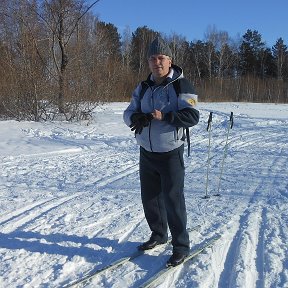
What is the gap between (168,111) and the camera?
4.00 meters

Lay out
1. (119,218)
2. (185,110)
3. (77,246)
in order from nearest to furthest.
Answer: (185,110)
(77,246)
(119,218)

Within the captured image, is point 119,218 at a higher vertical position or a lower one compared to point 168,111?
lower

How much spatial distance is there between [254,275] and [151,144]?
5.19ft

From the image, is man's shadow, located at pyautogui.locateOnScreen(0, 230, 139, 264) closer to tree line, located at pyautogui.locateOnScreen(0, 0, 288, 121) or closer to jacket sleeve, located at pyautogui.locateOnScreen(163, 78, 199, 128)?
jacket sleeve, located at pyautogui.locateOnScreen(163, 78, 199, 128)

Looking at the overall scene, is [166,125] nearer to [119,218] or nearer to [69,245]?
[69,245]

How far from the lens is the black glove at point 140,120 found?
3.90 metres

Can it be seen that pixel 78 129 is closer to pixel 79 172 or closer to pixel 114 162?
pixel 114 162

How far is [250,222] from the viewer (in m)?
5.47

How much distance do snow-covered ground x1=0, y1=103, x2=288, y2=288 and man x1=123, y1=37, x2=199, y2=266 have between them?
1.79 ft

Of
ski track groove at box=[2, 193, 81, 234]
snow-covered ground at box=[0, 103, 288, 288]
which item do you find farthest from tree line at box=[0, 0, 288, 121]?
ski track groove at box=[2, 193, 81, 234]

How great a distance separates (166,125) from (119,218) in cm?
209

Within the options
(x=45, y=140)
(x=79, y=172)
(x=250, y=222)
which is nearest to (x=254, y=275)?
(x=250, y=222)

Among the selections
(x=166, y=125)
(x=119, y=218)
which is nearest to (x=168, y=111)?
(x=166, y=125)

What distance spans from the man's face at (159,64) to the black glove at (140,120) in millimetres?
428
